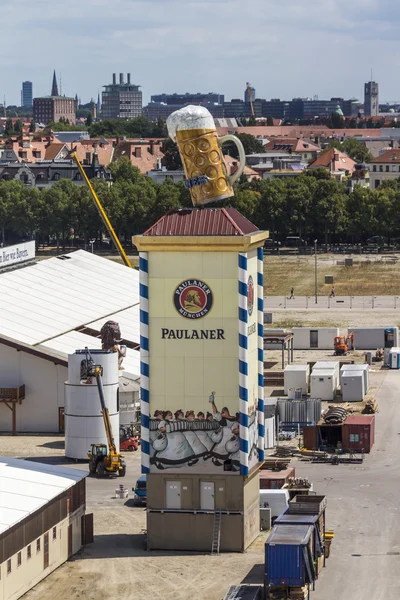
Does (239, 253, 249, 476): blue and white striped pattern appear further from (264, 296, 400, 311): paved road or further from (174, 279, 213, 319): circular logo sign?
(264, 296, 400, 311): paved road

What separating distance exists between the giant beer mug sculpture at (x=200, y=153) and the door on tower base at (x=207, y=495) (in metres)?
10.1

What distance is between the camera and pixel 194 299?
187 ft

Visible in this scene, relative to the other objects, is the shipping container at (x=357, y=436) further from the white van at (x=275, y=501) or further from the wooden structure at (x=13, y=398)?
the wooden structure at (x=13, y=398)

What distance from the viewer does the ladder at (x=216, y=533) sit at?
56.7 metres

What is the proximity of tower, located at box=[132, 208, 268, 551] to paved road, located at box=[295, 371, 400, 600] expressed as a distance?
162 inches

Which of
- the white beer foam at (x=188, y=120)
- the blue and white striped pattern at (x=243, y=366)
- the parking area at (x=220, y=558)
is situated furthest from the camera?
the white beer foam at (x=188, y=120)

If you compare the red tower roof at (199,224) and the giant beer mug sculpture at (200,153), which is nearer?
the red tower roof at (199,224)

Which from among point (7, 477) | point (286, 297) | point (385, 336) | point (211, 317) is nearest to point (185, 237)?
point (211, 317)

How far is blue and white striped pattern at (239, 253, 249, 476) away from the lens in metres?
56.9

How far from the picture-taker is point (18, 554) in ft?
168

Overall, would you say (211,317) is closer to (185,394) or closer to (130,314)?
(185,394)

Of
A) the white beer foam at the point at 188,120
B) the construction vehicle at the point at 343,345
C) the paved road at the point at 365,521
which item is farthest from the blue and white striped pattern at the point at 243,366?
the construction vehicle at the point at 343,345

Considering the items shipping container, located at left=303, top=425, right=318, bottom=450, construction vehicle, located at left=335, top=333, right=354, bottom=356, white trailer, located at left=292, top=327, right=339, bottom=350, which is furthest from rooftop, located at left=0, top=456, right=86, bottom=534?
white trailer, located at left=292, top=327, right=339, bottom=350

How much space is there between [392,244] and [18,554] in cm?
15054
